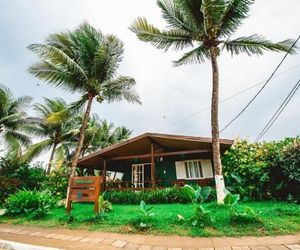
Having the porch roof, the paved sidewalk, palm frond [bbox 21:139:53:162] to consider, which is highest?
palm frond [bbox 21:139:53:162]

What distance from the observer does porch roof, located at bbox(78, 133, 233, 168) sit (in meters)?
12.3

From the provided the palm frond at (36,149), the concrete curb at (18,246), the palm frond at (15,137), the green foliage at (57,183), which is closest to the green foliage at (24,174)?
the green foliage at (57,183)

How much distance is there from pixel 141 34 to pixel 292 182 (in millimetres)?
8728

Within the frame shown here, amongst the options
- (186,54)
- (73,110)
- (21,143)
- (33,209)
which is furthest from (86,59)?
(21,143)

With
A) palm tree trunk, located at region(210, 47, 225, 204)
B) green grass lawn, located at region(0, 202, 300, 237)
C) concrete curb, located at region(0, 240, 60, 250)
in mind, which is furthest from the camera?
palm tree trunk, located at region(210, 47, 225, 204)

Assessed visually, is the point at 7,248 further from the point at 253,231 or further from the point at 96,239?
the point at 253,231

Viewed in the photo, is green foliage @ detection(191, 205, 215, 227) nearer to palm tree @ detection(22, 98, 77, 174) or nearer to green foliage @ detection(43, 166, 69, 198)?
green foliage @ detection(43, 166, 69, 198)

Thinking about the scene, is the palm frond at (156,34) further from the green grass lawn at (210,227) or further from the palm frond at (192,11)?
the green grass lawn at (210,227)

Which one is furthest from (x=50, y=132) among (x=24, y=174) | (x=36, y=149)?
(x=24, y=174)

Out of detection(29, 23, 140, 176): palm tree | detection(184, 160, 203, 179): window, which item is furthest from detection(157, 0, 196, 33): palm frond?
detection(184, 160, 203, 179): window

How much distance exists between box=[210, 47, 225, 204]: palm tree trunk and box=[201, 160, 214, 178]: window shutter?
18.1ft

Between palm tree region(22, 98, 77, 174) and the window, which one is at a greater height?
palm tree region(22, 98, 77, 174)

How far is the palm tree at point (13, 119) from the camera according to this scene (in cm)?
1961

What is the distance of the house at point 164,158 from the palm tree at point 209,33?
340cm
